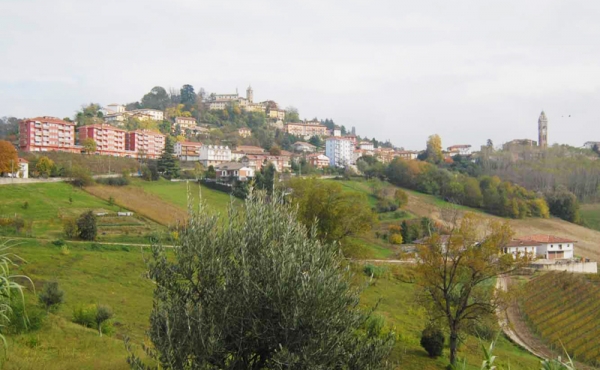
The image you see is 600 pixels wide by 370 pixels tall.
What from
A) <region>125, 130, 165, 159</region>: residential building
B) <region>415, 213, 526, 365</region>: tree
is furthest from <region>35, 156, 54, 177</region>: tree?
<region>415, 213, 526, 365</region>: tree

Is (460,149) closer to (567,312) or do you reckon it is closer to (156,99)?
(156,99)

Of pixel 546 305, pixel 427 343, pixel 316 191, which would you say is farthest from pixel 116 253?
pixel 546 305

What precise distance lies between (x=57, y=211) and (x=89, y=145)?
43522mm

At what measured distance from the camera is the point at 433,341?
21297mm

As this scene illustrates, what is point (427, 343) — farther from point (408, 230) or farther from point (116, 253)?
point (408, 230)

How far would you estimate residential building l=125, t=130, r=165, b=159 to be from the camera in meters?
105

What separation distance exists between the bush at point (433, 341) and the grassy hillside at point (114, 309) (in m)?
0.48

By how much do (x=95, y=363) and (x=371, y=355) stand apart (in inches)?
395

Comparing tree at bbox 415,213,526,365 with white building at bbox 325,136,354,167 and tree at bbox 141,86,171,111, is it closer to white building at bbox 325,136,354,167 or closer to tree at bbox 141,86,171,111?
white building at bbox 325,136,354,167

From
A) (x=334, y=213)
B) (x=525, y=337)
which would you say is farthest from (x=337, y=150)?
(x=525, y=337)

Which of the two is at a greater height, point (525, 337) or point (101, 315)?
point (101, 315)

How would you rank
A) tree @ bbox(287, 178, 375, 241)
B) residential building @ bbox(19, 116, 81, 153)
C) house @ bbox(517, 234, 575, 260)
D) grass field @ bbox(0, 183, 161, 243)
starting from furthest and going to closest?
1. residential building @ bbox(19, 116, 81, 153)
2. house @ bbox(517, 234, 575, 260)
3. grass field @ bbox(0, 183, 161, 243)
4. tree @ bbox(287, 178, 375, 241)

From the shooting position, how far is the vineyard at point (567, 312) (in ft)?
93.0

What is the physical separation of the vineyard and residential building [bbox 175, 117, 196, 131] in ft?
423
